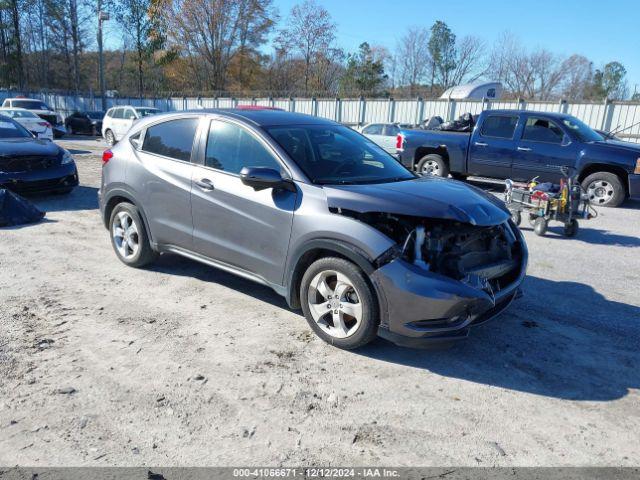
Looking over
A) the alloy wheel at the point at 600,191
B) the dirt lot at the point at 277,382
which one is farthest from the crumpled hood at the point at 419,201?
the alloy wheel at the point at 600,191

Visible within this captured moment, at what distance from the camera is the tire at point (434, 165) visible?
1185cm

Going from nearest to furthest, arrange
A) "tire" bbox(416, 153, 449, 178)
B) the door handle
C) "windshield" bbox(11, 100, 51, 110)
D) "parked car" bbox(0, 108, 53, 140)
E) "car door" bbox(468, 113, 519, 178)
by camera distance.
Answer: the door handle
"car door" bbox(468, 113, 519, 178)
"tire" bbox(416, 153, 449, 178)
"parked car" bbox(0, 108, 53, 140)
"windshield" bbox(11, 100, 51, 110)

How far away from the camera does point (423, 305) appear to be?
3.42 metres

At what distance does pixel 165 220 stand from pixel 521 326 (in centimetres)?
352

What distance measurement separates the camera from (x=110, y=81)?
65188 millimetres

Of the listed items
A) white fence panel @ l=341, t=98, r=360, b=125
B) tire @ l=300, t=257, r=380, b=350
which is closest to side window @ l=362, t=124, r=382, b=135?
white fence panel @ l=341, t=98, r=360, b=125

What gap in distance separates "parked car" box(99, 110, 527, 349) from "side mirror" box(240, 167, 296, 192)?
0.01 metres

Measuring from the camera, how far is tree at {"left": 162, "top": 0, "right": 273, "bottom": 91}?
156 ft

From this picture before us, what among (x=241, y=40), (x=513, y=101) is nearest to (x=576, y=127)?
(x=513, y=101)

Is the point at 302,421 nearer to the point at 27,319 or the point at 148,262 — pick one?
the point at 27,319

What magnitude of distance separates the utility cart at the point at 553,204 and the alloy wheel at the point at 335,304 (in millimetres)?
4967

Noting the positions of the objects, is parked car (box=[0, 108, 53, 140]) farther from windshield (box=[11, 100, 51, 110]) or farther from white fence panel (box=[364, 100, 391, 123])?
white fence panel (box=[364, 100, 391, 123])

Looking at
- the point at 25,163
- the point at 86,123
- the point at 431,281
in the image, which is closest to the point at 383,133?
the point at 25,163

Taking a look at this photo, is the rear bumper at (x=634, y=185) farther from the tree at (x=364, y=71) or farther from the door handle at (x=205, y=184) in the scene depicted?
the tree at (x=364, y=71)
